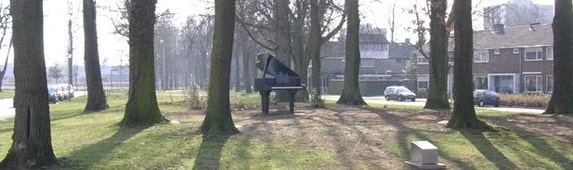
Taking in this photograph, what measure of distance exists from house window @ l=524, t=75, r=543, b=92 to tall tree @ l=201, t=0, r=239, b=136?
49.8 m

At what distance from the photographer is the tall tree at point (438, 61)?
25828mm

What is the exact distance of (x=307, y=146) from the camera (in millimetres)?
11945

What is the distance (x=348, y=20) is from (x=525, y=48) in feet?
119

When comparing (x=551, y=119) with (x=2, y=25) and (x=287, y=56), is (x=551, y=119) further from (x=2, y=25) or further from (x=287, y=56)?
(x=2, y=25)

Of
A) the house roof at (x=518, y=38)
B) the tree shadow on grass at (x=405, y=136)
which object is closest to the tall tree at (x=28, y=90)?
the tree shadow on grass at (x=405, y=136)

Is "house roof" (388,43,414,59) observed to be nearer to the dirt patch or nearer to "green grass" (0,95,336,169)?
the dirt patch

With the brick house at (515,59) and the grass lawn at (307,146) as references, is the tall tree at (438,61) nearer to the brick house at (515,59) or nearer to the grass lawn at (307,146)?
the grass lawn at (307,146)

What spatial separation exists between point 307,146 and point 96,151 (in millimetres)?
3686

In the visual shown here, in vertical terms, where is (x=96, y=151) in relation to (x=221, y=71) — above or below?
below

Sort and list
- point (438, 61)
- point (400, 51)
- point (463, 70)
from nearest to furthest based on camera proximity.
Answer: point (463, 70) < point (438, 61) < point (400, 51)

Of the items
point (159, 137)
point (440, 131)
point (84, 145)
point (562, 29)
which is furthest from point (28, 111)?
point (562, 29)

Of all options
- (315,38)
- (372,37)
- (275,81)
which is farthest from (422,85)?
(275,81)

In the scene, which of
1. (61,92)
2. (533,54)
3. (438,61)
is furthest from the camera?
(533,54)

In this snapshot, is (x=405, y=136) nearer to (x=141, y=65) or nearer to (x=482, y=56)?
(x=141, y=65)
